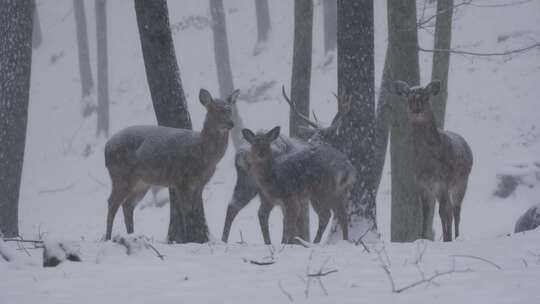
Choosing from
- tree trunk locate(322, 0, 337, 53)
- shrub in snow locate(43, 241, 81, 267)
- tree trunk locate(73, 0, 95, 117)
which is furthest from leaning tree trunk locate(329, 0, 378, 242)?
tree trunk locate(73, 0, 95, 117)

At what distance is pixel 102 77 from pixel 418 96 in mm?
25323

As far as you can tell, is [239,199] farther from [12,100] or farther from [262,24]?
[262,24]

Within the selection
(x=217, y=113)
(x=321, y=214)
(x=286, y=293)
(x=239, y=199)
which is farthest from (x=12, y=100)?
(x=286, y=293)

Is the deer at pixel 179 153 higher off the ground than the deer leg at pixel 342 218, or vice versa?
the deer at pixel 179 153

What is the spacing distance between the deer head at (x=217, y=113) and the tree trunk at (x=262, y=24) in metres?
22.8

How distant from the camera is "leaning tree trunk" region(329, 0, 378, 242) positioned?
9023 mm

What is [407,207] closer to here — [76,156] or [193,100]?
[193,100]

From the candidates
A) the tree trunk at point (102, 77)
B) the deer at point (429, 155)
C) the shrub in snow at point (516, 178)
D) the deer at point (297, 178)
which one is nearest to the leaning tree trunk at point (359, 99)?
the deer at point (297, 178)

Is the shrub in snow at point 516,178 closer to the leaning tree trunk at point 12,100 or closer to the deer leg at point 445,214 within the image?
the deer leg at point 445,214

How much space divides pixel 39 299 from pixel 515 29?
22324 mm

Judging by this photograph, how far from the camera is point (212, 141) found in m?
9.30

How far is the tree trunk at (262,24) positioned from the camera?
3180cm

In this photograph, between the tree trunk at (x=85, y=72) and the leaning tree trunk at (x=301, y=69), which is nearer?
the leaning tree trunk at (x=301, y=69)

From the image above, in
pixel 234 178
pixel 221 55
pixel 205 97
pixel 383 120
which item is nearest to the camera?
pixel 205 97
